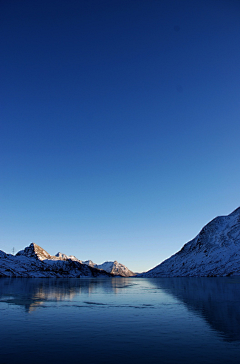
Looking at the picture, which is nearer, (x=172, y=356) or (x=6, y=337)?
(x=172, y=356)

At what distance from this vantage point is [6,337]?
81.6 ft

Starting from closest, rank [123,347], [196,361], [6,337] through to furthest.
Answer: [196,361]
[123,347]
[6,337]

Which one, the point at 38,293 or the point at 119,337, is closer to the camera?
the point at 119,337

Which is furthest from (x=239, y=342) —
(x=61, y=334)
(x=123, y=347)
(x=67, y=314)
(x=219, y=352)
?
Result: (x=67, y=314)

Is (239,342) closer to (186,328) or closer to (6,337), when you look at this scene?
(186,328)

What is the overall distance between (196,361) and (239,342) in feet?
23.7

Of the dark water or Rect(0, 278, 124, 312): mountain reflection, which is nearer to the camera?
the dark water

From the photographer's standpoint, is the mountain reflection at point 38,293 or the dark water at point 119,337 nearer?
the dark water at point 119,337

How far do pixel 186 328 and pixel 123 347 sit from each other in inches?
409

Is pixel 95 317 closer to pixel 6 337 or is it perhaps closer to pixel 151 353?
pixel 6 337

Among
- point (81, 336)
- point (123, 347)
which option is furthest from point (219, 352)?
point (81, 336)

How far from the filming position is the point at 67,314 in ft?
126

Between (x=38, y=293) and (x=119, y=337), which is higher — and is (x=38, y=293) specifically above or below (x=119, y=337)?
below

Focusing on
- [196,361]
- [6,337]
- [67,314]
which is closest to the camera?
[196,361]
